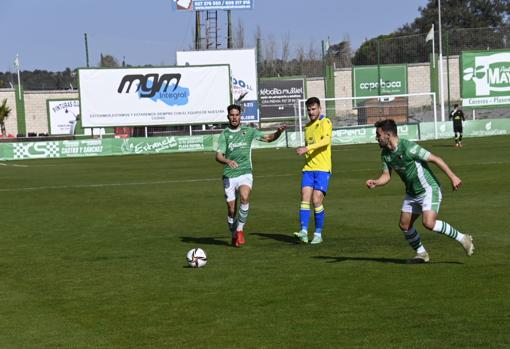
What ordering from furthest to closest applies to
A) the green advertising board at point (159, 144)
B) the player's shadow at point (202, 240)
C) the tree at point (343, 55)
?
1. the tree at point (343, 55)
2. the green advertising board at point (159, 144)
3. the player's shadow at point (202, 240)

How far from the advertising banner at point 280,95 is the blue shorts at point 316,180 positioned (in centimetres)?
6292

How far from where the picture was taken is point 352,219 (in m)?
17.4

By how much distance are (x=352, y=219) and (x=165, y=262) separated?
554cm

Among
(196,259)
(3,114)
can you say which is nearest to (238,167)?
(196,259)

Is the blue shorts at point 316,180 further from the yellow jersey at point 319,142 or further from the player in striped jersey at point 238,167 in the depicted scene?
the player in striped jersey at point 238,167

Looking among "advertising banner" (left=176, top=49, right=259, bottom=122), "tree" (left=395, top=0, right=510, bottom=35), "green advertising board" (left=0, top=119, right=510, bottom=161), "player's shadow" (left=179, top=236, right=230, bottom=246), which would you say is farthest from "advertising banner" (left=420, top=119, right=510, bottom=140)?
"tree" (left=395, top=0, right=510, bottom=35)

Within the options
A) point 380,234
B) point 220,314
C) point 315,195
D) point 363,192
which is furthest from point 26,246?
→ point 363,192

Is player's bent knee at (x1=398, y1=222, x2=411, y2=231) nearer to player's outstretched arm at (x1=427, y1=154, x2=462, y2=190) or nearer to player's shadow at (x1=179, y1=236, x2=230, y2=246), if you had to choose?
player's outstretched arm at (x1=427, y1=154, x2=462, y2=190)

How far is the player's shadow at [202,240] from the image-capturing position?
586 inches

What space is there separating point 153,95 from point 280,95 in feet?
65.2

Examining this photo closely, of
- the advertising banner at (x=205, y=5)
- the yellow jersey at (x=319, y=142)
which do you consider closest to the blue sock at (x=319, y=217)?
the yellow jersey at (x=319, y=142)

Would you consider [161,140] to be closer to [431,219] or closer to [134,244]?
[134,244]

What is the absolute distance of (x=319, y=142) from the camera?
46.5 ft

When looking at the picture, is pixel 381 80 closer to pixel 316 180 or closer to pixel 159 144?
pixel 159 144
